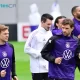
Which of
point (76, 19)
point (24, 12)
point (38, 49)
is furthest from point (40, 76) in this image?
point (24, 12)

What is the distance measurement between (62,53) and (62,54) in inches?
0.8

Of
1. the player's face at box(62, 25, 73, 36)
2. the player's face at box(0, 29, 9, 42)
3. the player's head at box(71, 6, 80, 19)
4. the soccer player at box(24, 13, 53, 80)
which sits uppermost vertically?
the player's head at box(71, 6, 80, 19)

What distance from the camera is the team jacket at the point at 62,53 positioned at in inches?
383

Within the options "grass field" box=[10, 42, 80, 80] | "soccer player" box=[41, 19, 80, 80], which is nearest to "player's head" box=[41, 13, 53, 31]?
"soccer player" box=[41, 19, 80, 80]

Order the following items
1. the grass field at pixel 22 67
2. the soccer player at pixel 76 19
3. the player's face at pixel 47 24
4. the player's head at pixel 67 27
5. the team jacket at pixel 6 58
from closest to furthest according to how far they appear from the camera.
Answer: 1. the player's head at pixel 67 27
2. the team jacket at pixel 6 58
3. the player's face at pixel 47 24
4. the soccer player at pixel 76 19
5. the grass field at pixel 22 67

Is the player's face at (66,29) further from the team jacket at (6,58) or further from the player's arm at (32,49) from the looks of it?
the player's arm at (32,49)

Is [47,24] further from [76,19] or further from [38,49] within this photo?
[76,19]

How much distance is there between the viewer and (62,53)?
9758 millimetres

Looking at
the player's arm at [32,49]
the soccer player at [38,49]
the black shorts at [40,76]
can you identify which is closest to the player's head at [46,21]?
the soccer player at [38,49]

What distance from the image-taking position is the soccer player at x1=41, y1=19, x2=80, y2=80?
9727 millimetres

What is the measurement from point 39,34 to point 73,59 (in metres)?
1.99

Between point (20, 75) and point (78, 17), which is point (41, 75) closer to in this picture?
point (78, 17)

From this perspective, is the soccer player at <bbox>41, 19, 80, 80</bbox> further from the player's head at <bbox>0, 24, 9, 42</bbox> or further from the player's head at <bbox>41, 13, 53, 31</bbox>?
the player's head at <bbox>41, 13, 53, 31</bbox>

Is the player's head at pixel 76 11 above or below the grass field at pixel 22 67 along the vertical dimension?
above
